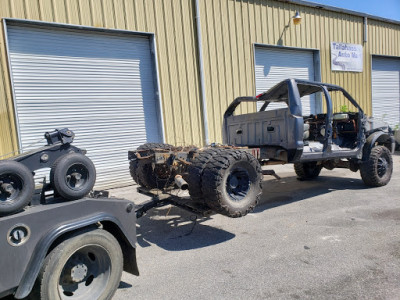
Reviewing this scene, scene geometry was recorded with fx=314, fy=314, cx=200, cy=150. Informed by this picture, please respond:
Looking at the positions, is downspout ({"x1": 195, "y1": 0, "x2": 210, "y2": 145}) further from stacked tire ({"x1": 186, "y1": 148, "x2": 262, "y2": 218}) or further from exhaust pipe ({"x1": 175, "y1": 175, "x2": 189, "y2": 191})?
exhaust pipe ({"x1": 175, "y1": 175, "x2": 189, "y2": 191})

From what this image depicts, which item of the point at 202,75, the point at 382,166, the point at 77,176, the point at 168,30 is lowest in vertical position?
the point at 382,166

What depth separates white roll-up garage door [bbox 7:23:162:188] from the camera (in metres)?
7.67

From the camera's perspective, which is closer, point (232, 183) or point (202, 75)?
point (232, 183)

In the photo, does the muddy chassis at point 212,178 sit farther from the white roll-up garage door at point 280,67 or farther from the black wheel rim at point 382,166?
the white roll-up garage door at point 280,67

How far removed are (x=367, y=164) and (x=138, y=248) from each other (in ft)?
17.4

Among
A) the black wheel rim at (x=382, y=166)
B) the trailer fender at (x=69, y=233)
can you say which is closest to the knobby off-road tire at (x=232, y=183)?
the trailer fender at (x=69, y=233)

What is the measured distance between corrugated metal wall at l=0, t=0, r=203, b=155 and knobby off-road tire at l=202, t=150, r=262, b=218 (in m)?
5.33

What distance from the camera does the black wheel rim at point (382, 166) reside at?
7.19m

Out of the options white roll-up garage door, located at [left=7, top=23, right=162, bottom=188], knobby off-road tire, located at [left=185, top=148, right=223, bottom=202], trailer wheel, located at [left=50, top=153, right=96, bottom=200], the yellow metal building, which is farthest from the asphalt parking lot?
the yellow metal building

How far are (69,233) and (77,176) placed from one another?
560 mm

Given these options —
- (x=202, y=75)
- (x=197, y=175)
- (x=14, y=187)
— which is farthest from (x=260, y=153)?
(x=202, y=75)

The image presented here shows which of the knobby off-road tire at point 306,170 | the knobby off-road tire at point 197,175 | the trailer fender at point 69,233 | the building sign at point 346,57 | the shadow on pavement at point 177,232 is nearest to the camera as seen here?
the trailer fender at point 69,233

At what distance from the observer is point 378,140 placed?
24.2 feet

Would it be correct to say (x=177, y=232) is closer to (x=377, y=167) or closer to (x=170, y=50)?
(x=377, y=167)
